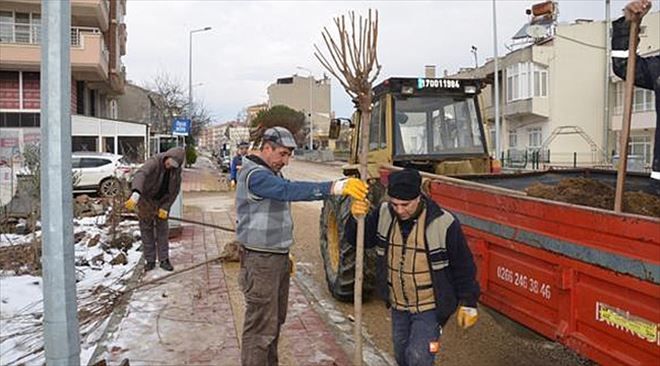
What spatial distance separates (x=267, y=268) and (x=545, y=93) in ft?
118

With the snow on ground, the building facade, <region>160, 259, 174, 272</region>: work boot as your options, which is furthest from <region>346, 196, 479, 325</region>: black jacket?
the building facade

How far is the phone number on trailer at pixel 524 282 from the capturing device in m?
3.64

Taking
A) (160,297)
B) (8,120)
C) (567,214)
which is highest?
(8,120)

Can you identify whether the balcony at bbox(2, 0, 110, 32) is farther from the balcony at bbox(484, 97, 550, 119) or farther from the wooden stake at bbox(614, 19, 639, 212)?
the wooden stake at bbox(614, 19, 639, 212)

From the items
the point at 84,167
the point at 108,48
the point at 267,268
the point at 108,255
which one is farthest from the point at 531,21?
the point at 267,268

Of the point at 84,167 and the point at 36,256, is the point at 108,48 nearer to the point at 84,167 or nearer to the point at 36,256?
the point at 84,167

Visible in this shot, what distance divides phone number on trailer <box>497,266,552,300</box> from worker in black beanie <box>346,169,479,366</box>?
0.36 m

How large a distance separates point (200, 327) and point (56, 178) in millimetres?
2621

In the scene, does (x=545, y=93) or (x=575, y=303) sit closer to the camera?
(x=575, y=303)

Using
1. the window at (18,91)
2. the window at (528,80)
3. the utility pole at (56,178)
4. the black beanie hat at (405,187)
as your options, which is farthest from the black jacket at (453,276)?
the window at (528,80)

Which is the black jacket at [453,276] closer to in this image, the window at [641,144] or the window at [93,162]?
the window at [93,162]

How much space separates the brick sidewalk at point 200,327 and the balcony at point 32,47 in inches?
785

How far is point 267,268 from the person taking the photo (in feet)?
13.8

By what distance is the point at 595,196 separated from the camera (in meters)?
4.33
